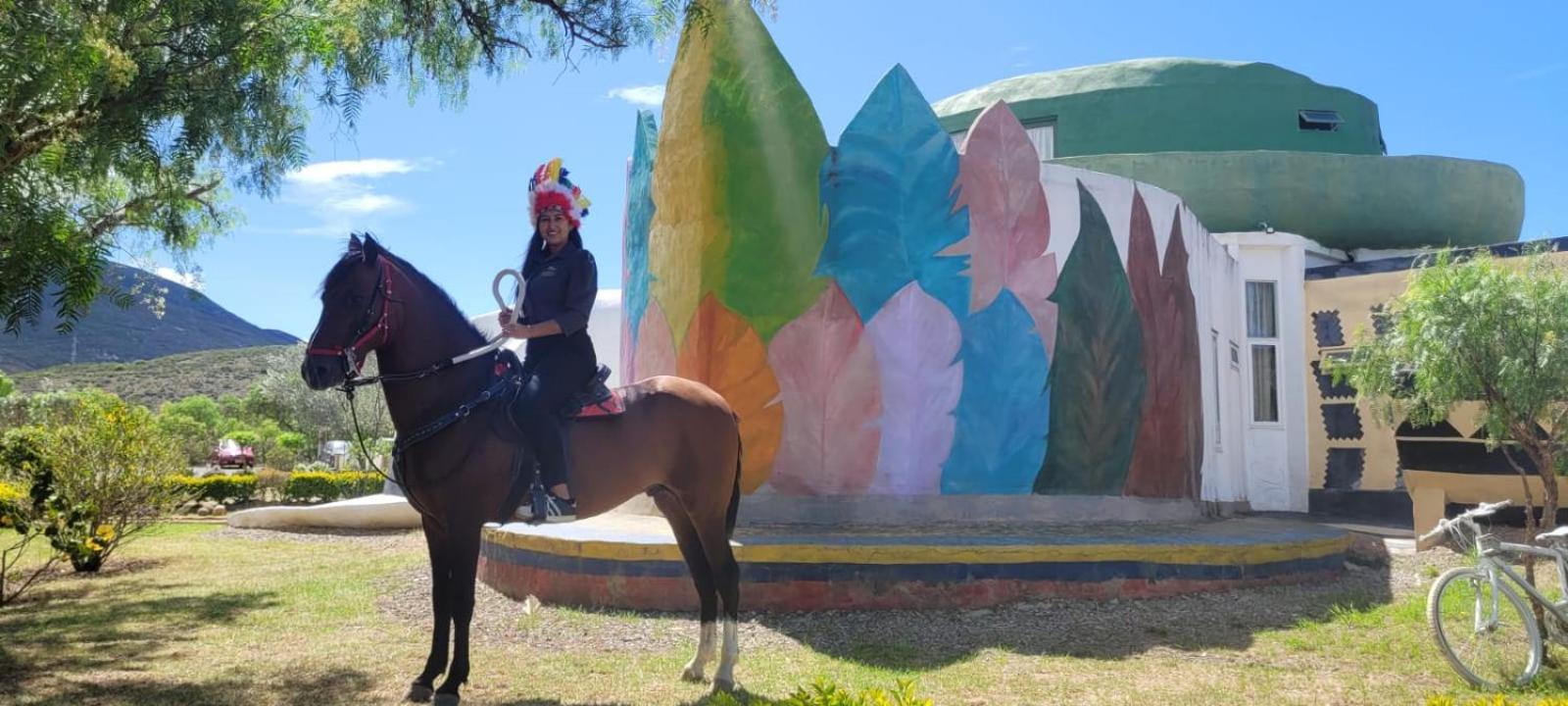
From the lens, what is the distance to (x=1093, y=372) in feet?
36.7

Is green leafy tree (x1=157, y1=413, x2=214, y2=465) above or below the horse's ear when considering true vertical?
below

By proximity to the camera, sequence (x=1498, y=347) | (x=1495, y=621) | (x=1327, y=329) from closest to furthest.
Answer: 1. (x=1495, y=621)
2. (x=1498, y=347)
3. (x=1327, y=329)

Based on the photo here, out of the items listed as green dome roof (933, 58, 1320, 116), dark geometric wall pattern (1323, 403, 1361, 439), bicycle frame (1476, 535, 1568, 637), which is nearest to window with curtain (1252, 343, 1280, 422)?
dark geometric wall pattern (1323, 403, 1361, 439)

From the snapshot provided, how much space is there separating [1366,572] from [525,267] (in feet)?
31.9

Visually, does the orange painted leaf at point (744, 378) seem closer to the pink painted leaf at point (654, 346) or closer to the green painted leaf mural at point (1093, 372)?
the pink painted leaf at point (654, 346)

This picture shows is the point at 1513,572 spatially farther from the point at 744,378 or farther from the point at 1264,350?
the point at 1264,350

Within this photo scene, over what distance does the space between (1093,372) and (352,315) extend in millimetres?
8339

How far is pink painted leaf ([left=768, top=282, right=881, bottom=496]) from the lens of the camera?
32.5 ft

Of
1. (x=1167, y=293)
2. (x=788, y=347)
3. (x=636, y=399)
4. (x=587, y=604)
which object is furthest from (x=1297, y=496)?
(x=636, y=399)

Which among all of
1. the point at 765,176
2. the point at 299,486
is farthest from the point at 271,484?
the point at 765,176

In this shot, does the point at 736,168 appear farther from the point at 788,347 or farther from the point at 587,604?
the point at 587,604

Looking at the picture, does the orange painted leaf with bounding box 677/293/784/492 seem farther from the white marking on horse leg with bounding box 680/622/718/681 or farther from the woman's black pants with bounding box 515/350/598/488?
the woman's black pants with bounding box 515/350/598/488

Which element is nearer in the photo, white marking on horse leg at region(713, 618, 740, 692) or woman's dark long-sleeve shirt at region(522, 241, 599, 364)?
woman's dark long-sleeve shirt at region(522, 241, 599, 364)

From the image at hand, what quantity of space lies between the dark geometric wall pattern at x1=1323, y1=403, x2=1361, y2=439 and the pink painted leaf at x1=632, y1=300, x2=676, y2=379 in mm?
12861
